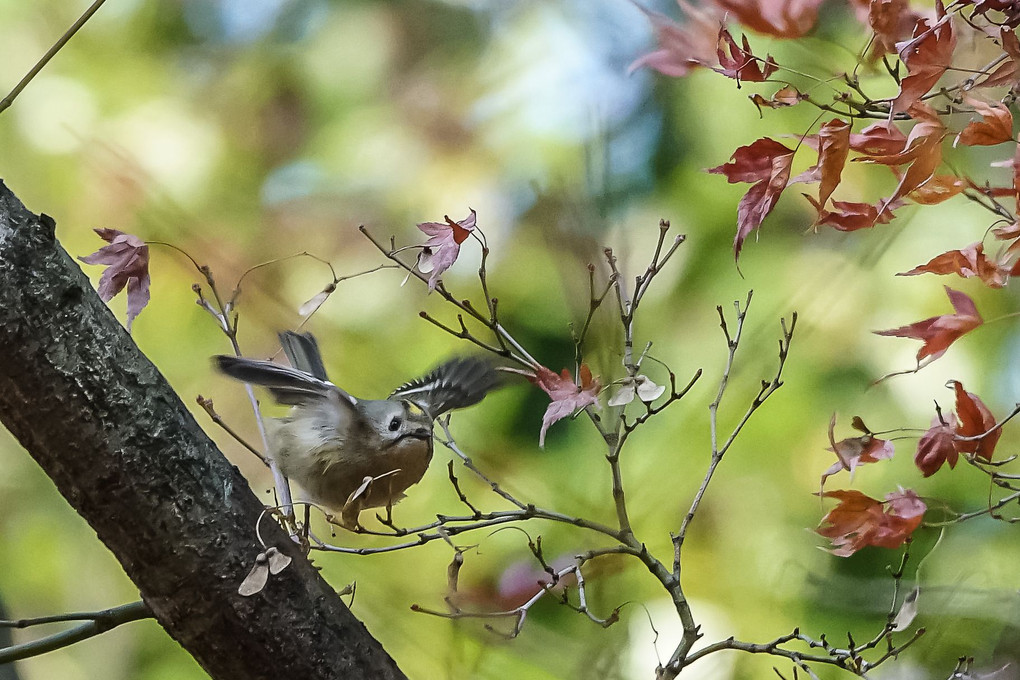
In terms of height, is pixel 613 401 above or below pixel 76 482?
below

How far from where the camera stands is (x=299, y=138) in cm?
160

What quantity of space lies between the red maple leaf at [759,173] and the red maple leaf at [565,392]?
14cm

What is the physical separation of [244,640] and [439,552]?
82 centimetres

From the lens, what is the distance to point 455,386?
101cm

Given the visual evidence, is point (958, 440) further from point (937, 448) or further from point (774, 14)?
point (774, 14)

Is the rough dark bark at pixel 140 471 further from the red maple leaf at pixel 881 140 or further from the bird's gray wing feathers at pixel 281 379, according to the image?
the red maple leaf at pixel 881 140

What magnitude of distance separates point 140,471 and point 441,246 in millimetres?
254

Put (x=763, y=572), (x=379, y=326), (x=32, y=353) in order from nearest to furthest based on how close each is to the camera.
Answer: (x=32, y=353) < (x=763, y=572) < (x=379, y=326)

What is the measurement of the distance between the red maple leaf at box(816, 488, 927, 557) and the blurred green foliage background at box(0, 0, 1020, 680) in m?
0.46

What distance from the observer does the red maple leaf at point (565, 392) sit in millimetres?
576

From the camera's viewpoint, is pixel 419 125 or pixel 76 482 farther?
pixel 419 125

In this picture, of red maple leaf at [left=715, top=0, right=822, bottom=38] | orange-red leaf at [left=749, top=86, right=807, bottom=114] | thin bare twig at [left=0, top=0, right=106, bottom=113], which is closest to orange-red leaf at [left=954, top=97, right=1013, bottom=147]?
orange-red leaf at [left=749, top=86, right=807, bottom=114]

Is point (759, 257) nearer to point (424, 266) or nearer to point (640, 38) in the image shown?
point (640, 38)

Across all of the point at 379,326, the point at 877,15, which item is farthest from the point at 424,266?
the point at 379,326
